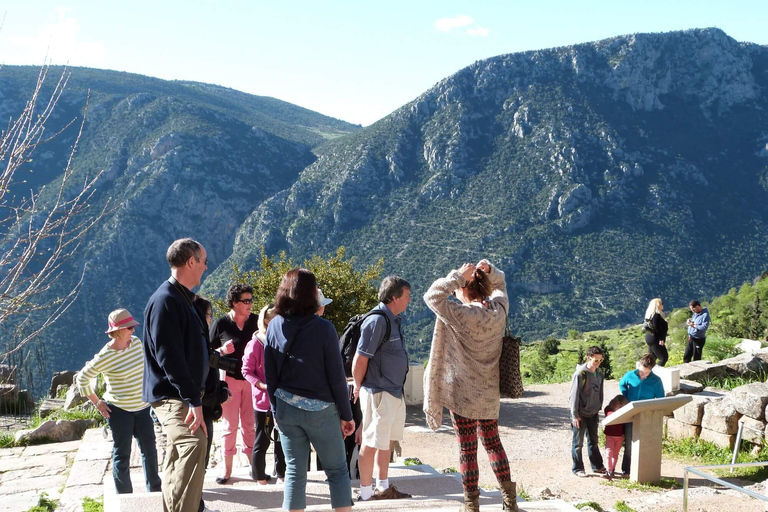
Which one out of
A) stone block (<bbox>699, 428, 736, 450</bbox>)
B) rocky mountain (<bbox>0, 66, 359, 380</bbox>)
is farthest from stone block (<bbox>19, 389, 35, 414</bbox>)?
rocky mountain (<bbox>0, 66, 359, 380</bbox>)

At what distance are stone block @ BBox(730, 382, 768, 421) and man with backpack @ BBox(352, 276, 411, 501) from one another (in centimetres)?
514

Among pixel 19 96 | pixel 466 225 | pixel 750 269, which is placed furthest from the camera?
pixel 19 96

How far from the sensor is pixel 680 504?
213 inches

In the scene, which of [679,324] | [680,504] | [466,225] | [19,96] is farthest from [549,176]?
[680,504]

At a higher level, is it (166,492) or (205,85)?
(205,85)

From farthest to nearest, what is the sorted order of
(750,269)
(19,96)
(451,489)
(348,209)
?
(19,96) < (348,209) < (750,269) < (451,489)

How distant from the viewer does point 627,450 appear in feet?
25.0

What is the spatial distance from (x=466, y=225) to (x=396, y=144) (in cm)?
1517

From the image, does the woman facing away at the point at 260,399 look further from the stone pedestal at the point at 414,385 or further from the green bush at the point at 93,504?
the stone pedestal at the point at 414,385

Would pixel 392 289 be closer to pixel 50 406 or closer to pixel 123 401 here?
pixel 123 401

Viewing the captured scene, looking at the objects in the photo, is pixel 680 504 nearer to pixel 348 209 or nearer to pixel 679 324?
pixel 679 324

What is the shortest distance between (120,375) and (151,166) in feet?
247

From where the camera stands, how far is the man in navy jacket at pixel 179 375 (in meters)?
3.56

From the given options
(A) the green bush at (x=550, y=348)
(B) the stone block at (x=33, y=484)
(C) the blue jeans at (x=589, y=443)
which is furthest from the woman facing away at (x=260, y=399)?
(A) the green bush at (x=550, y=348)
